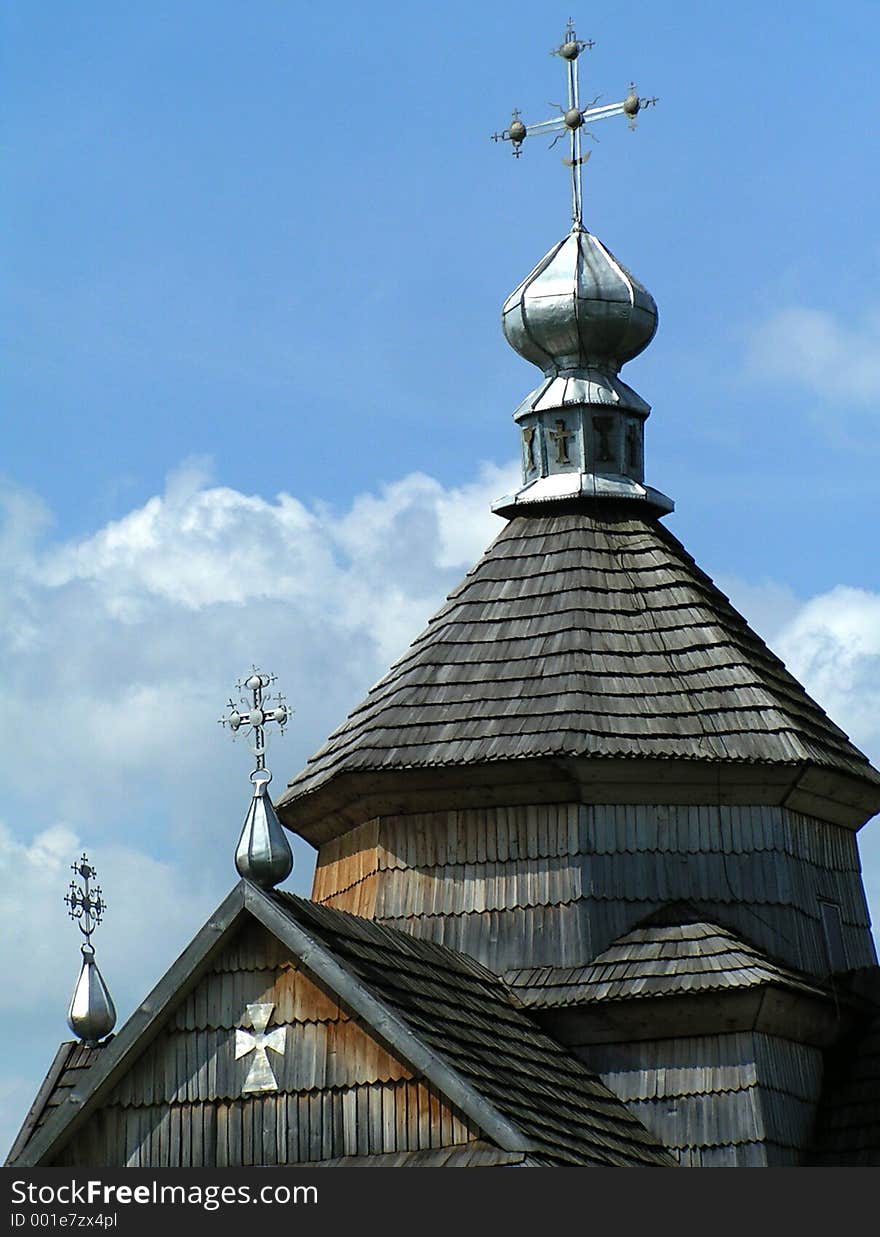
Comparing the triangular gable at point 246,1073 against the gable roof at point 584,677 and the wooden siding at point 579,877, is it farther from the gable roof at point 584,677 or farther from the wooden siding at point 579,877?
the gable roof at point 584,677

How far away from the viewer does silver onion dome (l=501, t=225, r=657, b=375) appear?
2883cm

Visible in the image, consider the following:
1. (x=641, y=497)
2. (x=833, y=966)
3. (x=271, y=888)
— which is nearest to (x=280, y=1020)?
(x=271, y=888)

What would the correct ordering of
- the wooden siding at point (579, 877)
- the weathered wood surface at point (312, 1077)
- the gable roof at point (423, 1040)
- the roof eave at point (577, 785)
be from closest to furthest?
1. the gable roof at point (423, 1040)
2. the weathered wood surface at point (312, 1077)
3. the wooden siding at point (579, 877)
4. the roof eave at point (577, 785)

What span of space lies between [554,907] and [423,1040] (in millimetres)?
3788

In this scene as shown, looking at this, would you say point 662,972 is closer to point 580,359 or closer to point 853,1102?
point 853,1102

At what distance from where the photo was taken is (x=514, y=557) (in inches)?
1093

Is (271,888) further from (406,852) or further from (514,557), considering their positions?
(514,557)

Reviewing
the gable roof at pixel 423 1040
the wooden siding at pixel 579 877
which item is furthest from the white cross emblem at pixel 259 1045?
the wooden siding at pixel 579 877

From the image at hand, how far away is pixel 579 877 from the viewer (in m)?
25.0

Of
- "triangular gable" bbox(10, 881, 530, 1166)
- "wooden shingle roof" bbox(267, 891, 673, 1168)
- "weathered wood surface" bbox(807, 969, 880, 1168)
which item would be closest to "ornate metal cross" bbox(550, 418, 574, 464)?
"wooden shingle roof" bbox(267, 891, 673, 1168)

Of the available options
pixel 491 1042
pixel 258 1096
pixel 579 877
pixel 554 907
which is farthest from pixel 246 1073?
pixel 579 877

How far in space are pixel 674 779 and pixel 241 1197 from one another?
6.68 m

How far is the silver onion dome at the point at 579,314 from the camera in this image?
28.8m

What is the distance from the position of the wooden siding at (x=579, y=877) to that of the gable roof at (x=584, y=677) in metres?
0.60
